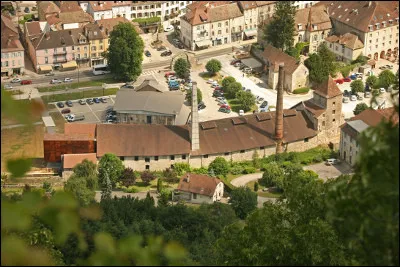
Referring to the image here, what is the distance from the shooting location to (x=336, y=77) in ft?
295

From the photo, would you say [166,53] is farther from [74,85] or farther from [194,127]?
[194,127]

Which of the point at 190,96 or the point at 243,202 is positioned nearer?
the point at 243,202

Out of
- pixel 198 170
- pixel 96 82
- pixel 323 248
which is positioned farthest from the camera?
pixel 96 82

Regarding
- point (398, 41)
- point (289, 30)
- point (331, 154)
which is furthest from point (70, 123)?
point (398, 41)

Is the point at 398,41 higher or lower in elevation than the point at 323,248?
lower

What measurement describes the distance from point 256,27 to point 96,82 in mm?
24689

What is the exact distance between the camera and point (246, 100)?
81.2m

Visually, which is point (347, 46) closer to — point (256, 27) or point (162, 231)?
point (256, 27)

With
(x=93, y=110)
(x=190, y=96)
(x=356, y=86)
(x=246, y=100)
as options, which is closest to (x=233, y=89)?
(x=246, y=100)

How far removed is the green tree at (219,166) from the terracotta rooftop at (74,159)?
10015 millimetres

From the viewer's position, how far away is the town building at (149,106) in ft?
251

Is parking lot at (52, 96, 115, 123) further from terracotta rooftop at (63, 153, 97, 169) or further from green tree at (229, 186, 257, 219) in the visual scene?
green tree at (229, 186, 257, 219)

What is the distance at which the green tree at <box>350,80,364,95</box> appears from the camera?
85.0 m

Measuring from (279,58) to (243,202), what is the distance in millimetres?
31749
